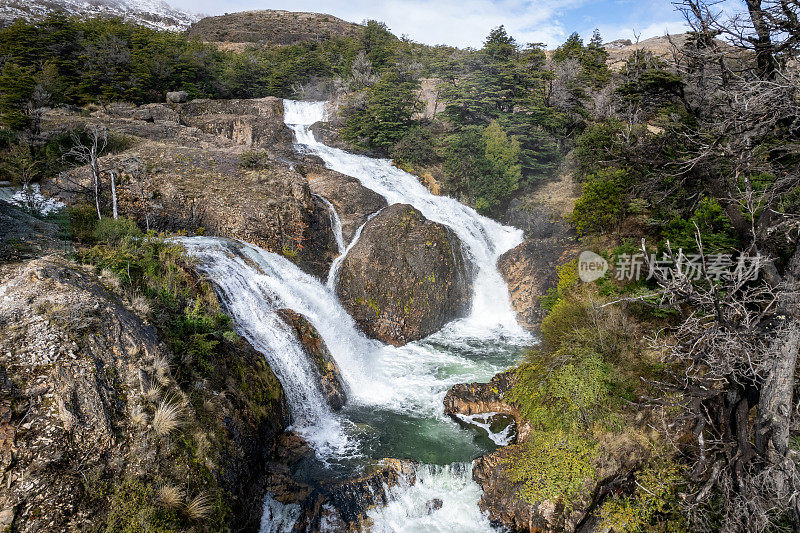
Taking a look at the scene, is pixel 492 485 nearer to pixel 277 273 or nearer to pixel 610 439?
pixel 610 439

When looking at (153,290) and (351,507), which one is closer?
(351,507)

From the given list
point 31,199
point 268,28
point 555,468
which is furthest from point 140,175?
point 268,28

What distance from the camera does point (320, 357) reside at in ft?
34.8

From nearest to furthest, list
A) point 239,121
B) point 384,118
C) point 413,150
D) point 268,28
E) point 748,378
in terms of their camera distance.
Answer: point 748,378 < point 239,121 < point 413,150 < point 384,118 < point 268,28

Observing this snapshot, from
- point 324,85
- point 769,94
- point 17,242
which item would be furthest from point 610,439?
point 324,85

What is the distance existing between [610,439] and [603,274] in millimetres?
5499

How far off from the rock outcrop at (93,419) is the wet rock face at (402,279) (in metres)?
8.11

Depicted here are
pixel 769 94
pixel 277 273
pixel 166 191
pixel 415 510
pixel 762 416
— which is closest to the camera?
pixel 769 94

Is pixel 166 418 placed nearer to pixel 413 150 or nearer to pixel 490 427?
pixel 490 427

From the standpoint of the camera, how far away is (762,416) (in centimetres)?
443

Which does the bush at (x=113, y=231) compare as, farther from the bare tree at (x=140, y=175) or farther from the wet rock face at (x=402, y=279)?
the wet rock face at (x=402, y=279)

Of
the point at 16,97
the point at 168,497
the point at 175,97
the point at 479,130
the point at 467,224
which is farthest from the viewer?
the point at 175,97

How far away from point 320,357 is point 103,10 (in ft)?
301

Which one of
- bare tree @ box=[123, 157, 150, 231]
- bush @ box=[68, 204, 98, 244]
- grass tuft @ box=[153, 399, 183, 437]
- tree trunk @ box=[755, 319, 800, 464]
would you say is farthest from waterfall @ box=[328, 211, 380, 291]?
tree trunk @ box=[755, 319, 800, 464]
